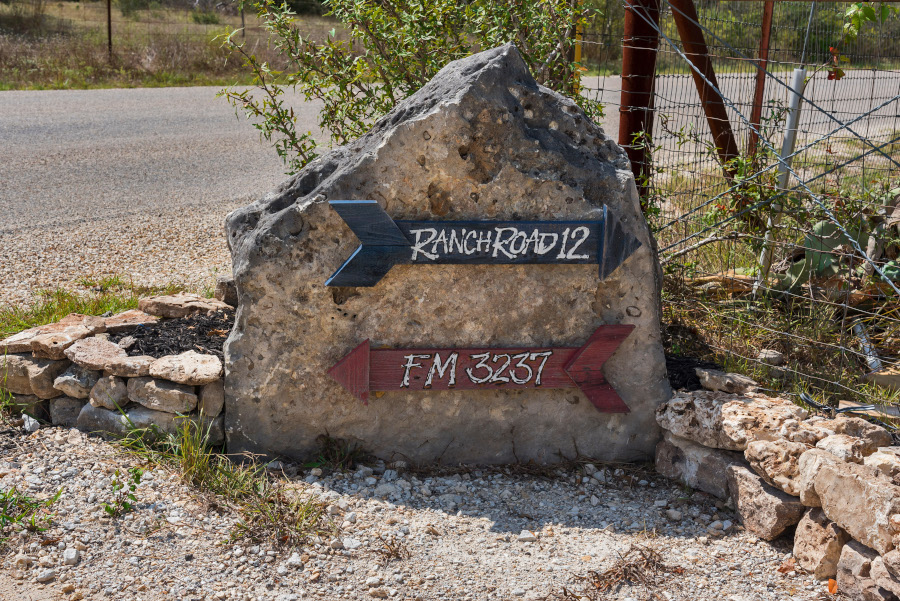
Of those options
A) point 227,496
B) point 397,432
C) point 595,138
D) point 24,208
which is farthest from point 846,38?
point 24,208

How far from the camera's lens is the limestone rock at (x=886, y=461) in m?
2.74

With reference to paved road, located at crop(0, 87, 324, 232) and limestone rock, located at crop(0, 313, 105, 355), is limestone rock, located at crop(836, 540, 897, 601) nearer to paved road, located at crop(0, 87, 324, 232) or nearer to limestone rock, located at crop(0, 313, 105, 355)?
limestone rock, located at crop(0, 313, 105, 355)

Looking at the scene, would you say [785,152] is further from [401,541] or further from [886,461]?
[401,541]

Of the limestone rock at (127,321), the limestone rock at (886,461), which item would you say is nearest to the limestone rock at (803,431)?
the limestone rock at (886,461)

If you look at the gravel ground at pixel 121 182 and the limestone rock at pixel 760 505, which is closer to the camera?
the limestone rock at pixel 760 505

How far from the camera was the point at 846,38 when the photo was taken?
384cm

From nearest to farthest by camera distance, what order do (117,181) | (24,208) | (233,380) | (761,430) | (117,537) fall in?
(117,537) → (761,430) → (233,380) → (24,208) → (117,181)

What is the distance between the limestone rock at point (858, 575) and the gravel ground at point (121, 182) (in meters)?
3.97

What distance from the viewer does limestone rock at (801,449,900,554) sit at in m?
2.46

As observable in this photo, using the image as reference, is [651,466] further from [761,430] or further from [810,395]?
[810,395]

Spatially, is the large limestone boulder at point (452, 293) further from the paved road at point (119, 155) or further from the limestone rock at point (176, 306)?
the paved road at point (119, 155)

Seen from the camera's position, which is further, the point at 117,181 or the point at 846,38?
the point at 117,181

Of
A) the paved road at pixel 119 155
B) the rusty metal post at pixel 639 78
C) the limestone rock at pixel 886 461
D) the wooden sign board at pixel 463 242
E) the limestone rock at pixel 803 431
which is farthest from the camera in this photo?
the paved road at pixel 119 155

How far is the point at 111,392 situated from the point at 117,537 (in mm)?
809
